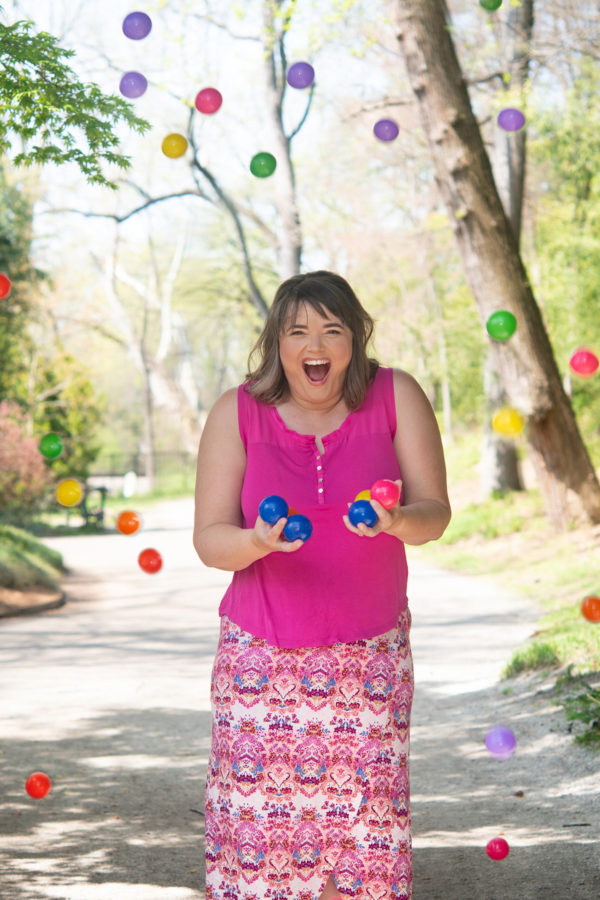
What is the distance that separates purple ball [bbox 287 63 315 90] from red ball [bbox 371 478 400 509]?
2803 mm

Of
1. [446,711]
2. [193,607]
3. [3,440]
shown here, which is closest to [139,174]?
[3,440]

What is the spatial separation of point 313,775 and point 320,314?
3.12 ft

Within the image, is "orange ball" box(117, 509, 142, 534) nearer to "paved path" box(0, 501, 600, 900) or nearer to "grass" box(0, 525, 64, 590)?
"paved path" box(0, 501, 600, 900)

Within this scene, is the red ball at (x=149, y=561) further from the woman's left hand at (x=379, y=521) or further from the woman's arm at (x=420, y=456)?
the woman's left hand at (x=379, y=521)

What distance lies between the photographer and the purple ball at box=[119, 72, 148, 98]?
11.8ft

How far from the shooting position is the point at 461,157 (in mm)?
9117

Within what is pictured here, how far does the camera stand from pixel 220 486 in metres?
2.28

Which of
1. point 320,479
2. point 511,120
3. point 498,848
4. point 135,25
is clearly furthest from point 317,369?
point 511,120

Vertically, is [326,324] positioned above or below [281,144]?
below

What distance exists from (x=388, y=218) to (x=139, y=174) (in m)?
6.90

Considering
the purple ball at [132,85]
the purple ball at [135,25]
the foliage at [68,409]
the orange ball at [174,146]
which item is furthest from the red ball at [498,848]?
the foliage at [68,409]

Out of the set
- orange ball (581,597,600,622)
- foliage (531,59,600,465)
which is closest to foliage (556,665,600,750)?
orange ball (581,597,600,622)

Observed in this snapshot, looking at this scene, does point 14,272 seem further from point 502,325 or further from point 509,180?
point 502,325

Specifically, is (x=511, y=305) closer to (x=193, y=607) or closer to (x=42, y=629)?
(x=193, y=607)
